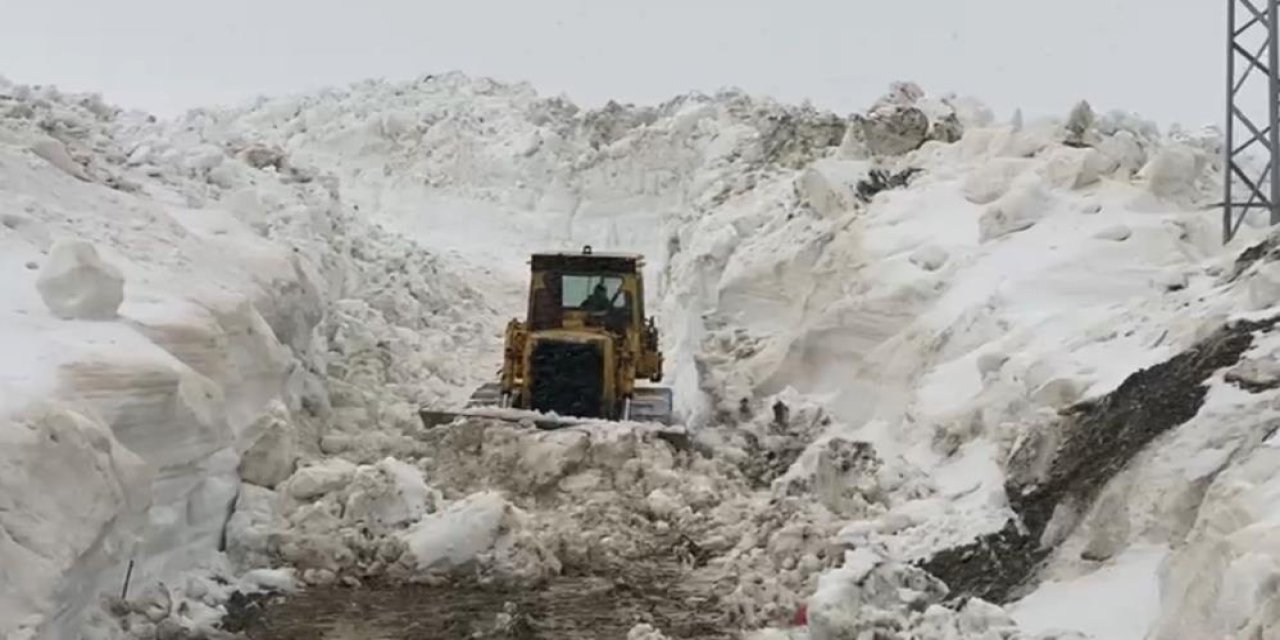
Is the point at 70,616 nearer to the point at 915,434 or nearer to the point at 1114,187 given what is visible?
the point at 915,434

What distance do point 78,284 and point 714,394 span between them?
623 centimetres

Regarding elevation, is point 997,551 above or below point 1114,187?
below

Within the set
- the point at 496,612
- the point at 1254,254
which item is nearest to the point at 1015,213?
the point at 1254,254

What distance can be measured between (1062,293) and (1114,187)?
2132mm

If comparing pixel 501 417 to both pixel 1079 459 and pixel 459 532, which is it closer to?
pixel 459 532

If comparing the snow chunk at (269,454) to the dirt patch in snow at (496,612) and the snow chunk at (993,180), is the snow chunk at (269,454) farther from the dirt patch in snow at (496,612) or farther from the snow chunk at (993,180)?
the snow chunk at (993,180)

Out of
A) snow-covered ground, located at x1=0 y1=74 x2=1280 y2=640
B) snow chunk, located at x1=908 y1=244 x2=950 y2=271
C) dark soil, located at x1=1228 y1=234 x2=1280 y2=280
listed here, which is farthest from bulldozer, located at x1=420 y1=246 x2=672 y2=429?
dark soil, located at x1=1228 y1=234 x2=1280 y2=280

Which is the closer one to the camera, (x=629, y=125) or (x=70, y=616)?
(x=70, y=616)

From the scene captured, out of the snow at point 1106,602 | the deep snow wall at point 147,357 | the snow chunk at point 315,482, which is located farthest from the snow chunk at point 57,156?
the snow at point 1106,602

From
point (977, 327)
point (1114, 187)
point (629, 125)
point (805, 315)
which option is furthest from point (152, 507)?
point (629, 125)

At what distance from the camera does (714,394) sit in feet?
40.2

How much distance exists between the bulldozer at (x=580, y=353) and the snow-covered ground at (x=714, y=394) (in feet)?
1.69

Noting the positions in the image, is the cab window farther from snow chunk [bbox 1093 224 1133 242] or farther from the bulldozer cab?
snow chunk [bbox 1093 224 1133 242]

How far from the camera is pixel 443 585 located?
796cm
